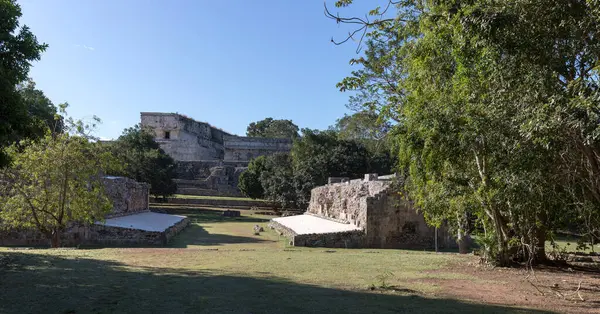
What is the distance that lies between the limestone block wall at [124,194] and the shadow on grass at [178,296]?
13.1 m

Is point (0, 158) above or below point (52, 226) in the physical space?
above

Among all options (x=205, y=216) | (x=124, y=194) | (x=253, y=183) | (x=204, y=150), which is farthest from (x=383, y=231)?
(x=204, y=150)

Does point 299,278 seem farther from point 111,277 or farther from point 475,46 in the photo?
point 475,46

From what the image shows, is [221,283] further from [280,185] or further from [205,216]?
[280,185]

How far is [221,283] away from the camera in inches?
282

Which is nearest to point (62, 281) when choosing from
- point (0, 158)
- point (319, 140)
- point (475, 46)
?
point (0, 158)

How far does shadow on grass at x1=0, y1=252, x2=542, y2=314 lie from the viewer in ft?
17.5

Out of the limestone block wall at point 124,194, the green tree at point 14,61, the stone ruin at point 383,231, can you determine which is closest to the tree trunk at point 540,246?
the stone ruin at point 383,231

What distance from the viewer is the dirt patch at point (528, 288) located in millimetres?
6285

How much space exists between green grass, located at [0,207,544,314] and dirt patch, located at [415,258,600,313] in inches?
14.2

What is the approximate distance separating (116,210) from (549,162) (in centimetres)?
1830

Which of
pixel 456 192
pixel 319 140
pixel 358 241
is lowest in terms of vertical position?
pixel 358 241

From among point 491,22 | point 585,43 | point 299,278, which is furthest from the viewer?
point 299,278

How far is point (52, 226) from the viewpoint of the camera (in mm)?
14773
